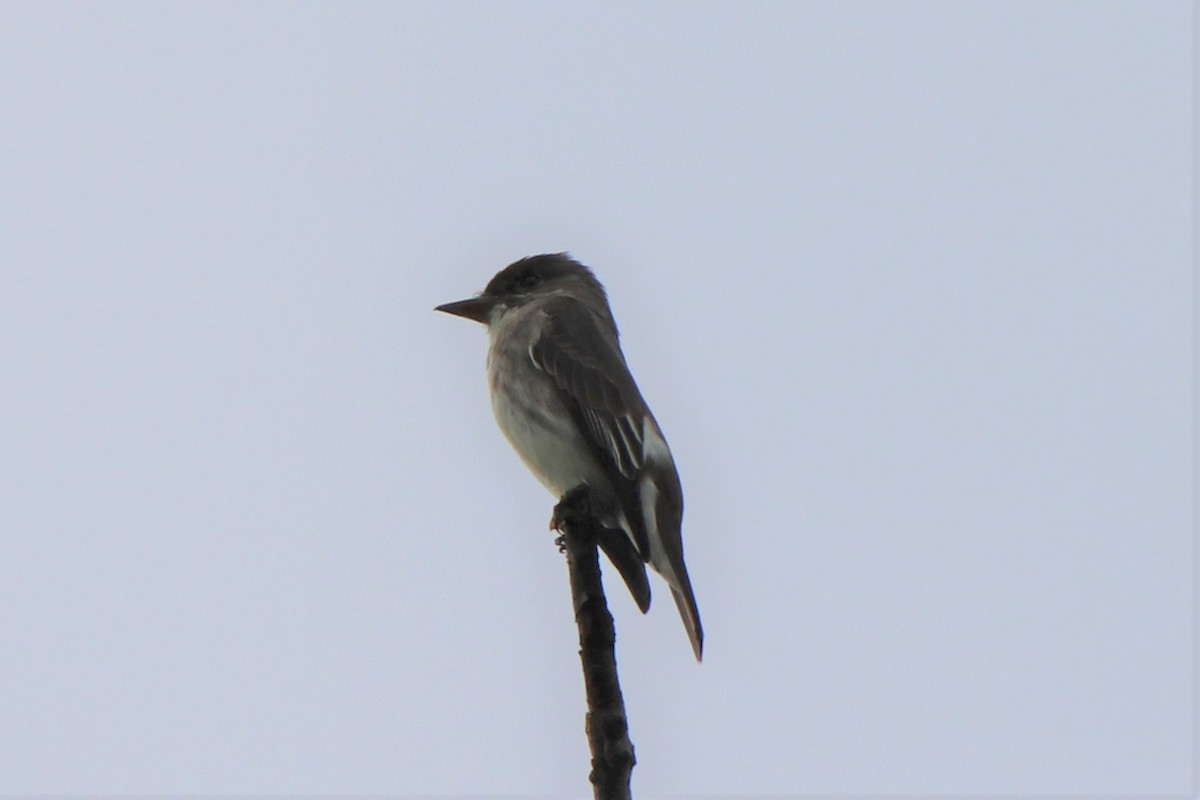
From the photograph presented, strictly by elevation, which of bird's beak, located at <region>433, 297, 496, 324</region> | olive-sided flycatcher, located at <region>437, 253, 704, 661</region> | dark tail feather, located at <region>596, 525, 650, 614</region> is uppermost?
bird's beak, located at <region>433, 297, 496, 324</region>

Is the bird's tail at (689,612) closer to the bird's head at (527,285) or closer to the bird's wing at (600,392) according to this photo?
the bird's wing at (600,392)

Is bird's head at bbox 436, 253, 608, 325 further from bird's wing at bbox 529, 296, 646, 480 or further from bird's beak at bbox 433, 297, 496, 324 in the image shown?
bird's wing at bbox 529, 296, 646, 480

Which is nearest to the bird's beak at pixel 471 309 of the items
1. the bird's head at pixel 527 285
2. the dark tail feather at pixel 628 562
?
the bird's head at pixel 527 285

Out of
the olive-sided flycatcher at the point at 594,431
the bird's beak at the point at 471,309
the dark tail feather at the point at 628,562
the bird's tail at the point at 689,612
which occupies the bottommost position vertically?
the bird's tail at the point at 689,612

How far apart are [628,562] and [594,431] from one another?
0.67 m

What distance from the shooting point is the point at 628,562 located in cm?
645

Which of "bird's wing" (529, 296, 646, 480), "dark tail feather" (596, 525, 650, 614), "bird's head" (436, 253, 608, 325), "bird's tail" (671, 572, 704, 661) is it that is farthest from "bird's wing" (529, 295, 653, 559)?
"bird's head" (436, 253, 608, 325)

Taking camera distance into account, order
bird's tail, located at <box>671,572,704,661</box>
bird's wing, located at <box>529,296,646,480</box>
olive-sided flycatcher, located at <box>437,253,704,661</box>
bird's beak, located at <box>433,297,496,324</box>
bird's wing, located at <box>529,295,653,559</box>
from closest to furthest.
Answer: bird's tail, located at <box>671,572,704,661</box> < olive-sided flycatcher, located at <box>437,253,704,661</box> < bird's wing, located at <box>529,295,653,559</box> < bird's wing, located at <box>529,296,646,480</box> < bird's beak, located at <box>433,297,496,324</box>

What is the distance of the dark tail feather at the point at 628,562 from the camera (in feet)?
21.0

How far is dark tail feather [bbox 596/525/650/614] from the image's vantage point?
252 inches

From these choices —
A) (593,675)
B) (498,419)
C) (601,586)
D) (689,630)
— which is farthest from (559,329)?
(593,675)

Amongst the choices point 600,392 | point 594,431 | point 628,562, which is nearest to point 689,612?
point 628,562

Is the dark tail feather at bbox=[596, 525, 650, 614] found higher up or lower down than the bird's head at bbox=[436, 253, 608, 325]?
lower down

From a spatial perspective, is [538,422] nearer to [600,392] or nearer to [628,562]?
[600,392]
